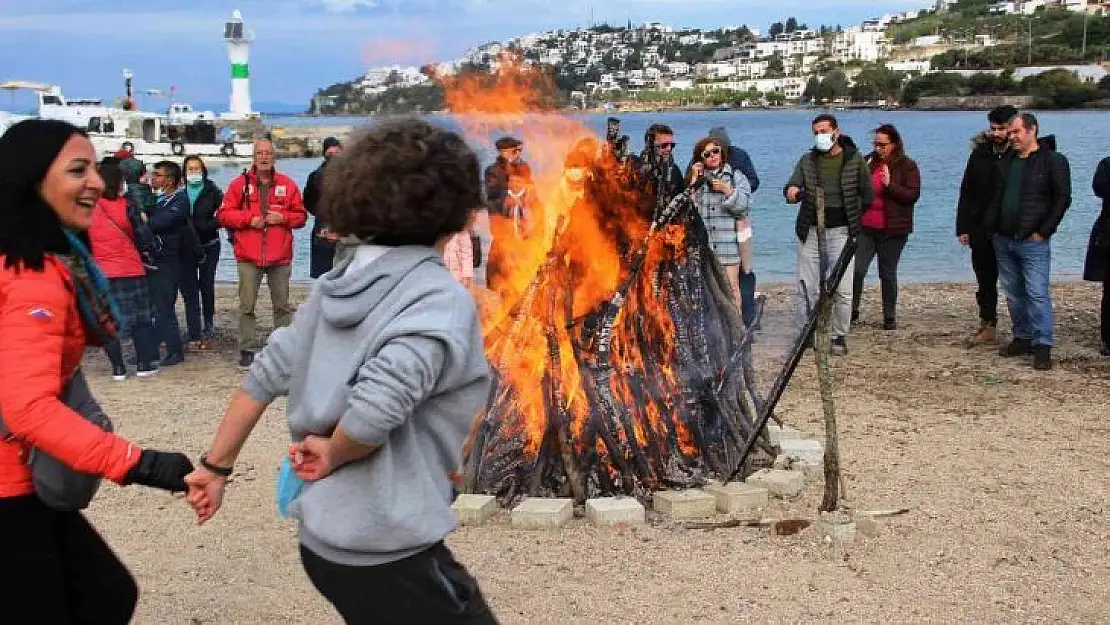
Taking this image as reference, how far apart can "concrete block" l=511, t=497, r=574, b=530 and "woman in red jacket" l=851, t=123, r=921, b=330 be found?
250 inches

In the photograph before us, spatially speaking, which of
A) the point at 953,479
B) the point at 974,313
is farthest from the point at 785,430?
the point at 974,313

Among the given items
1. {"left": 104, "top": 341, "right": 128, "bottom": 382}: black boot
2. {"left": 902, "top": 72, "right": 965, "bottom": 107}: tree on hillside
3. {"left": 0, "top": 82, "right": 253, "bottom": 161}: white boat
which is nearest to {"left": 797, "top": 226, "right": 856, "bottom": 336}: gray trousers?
{"left": 104, "top": 341, "right": 128, "bottom": 382}: black boot

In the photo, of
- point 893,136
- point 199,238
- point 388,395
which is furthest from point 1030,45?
point 388,395

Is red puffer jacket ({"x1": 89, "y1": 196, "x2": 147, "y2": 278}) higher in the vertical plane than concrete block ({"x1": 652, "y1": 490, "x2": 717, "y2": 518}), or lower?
higher

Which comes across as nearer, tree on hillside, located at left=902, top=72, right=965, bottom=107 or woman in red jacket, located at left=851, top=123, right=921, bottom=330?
woman in red jacket, located at left=851, top=123, right=921, bottom=330

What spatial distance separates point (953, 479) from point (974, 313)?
6.42m

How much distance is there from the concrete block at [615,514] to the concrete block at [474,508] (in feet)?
1.87

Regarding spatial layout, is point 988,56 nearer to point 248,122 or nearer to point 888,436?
point 248,122

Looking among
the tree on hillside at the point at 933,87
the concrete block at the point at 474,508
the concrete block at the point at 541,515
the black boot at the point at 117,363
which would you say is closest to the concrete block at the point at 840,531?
the concrete block at the point at 541,515

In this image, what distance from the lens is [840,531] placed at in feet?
17.6

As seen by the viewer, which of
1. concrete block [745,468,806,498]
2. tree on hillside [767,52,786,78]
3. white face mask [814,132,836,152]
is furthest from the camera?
tree on hillside [767,52,786,78]

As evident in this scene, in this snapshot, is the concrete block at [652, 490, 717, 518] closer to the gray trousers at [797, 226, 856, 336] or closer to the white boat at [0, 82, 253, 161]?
the gray trousers at [797, 226, 856, 336]

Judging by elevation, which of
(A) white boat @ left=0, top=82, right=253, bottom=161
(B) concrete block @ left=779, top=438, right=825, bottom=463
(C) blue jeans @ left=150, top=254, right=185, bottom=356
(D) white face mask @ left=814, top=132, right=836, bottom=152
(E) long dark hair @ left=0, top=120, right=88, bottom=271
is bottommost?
(B) concrete block @ left=779, top=438, right=825, bottom=463

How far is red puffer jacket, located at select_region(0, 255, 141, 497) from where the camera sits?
2707 mm
